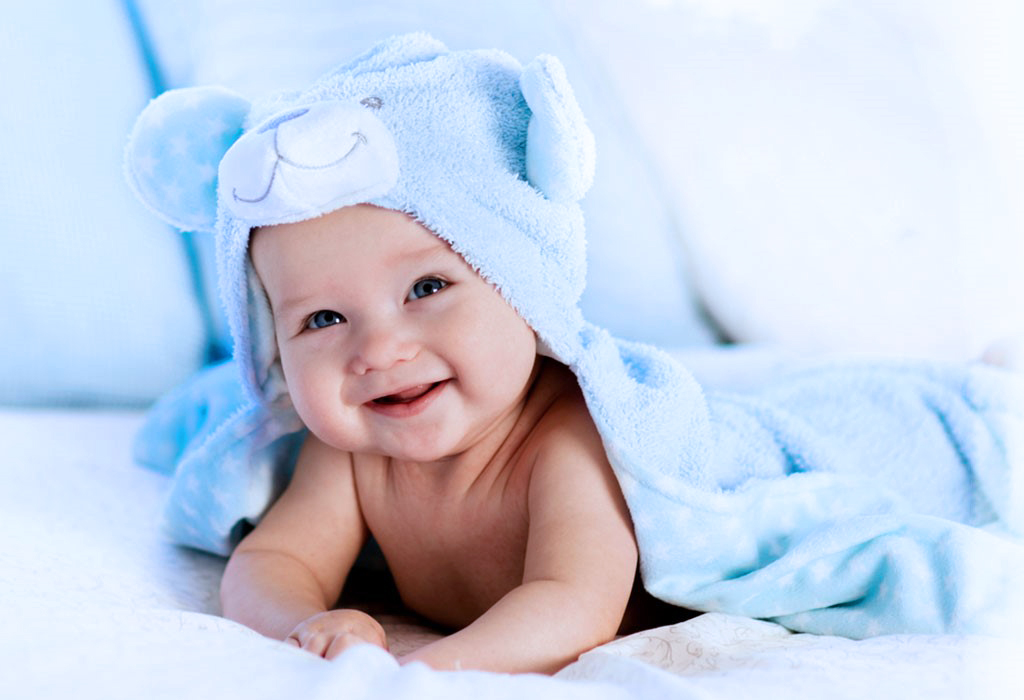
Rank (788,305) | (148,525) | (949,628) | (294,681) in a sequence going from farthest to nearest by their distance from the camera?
(788,305)
(148,525)
(949,628)
(294,681)

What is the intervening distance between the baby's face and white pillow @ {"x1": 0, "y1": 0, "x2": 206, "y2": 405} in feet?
2.21

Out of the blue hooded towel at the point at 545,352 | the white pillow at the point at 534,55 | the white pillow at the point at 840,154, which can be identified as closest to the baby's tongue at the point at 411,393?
the blue hooded towel at the point at 545,352

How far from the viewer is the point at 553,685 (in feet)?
2.06

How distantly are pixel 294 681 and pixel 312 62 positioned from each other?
42.9 inches

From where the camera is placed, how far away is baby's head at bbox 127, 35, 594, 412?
2.77 ft

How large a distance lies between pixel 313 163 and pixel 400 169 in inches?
3.0

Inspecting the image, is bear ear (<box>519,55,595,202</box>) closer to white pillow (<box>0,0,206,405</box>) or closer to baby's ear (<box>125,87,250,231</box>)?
baby's ear (<box>125,87,250,231</box>)

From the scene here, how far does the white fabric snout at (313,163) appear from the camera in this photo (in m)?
0.83

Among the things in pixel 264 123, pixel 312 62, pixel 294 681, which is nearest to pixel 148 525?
pixel 264 123

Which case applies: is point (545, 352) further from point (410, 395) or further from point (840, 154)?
point (840, 154)

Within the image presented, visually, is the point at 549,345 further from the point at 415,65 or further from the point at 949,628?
the point at 949,628

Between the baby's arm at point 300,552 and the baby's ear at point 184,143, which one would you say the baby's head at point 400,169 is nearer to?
the baby's ear at point 184,143

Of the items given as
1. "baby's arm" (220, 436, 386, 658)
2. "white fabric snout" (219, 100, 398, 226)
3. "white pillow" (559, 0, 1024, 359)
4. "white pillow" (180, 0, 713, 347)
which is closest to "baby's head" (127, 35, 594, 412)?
"white fabric snout" (219, 100, 398, 226)

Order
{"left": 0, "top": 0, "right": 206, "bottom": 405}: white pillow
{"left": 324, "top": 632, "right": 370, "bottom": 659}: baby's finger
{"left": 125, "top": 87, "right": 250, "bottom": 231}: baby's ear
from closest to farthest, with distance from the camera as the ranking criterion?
{"left": 324, "top": 632, "right": 370, "bottom": 659}: baby's finger, {"left": 125, "top": 87, "right": 250, "bottom": 231}: baby's ear, {"left": 0, "top": 0, "right": 206, "bottom": 405}: white pillow
